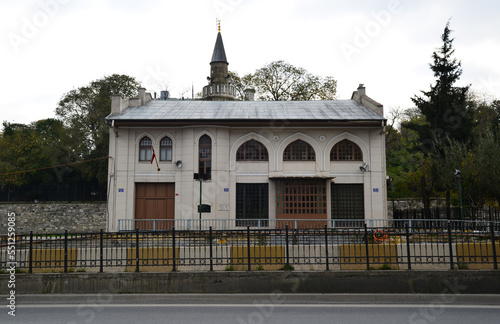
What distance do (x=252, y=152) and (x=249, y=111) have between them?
10.4 feet

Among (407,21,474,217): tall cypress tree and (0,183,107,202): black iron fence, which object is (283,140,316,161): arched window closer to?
(407,21,474,217): tall cypress tree

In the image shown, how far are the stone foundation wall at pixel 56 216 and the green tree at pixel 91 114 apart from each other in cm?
495

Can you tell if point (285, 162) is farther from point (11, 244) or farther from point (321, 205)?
point (11, 244)

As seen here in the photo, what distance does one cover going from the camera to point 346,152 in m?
25.2

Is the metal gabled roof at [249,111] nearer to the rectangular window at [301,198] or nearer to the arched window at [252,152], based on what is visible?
the arched window at [252,152]

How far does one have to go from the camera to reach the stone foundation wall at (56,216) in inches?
1374

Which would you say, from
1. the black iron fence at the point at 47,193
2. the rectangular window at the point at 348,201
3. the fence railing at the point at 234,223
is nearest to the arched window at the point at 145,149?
the fence railing at the point at 234,223

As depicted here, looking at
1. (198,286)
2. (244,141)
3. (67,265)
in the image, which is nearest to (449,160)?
(244,141)

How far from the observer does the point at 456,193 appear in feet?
94.2

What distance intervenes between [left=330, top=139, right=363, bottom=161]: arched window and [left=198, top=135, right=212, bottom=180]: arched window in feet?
24.7

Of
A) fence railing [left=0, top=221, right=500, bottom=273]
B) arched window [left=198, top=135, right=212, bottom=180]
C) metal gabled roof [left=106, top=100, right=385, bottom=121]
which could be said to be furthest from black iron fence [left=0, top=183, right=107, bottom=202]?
fence railing [left=0, top=221, right=500, bottom=273]

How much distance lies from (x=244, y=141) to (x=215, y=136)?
1.84 metres

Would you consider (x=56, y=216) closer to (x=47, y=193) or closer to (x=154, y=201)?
(x=47, y=193)

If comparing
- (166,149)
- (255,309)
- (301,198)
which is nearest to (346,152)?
(301,198)
